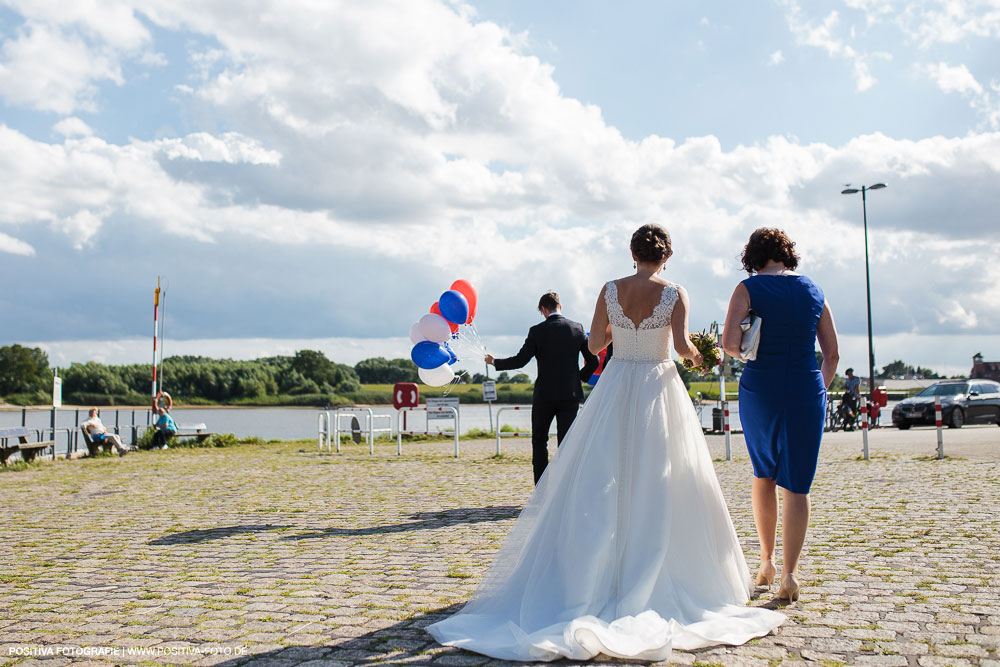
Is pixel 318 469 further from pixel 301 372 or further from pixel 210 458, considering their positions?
pixel 301 372

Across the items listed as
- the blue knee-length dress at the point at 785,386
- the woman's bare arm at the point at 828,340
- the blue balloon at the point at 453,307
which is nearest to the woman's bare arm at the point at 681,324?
the blue knee-length dress at the point at 785,386

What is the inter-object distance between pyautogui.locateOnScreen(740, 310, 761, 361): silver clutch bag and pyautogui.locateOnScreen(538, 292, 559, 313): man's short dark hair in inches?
155

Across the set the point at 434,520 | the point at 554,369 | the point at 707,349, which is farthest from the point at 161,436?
the point at 707,349

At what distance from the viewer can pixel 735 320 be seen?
513 cm

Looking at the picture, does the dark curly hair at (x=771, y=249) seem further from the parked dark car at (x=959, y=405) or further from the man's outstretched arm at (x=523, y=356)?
the parked dark car at (x=959, y=405)

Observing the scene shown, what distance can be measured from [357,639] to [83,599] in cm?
202

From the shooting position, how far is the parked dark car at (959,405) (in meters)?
28.0

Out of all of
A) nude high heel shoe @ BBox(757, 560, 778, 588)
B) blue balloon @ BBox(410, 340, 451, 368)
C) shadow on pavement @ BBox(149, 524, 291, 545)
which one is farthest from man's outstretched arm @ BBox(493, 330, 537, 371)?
nude high heel shoe @ BBox(757, 560, 778, 588)

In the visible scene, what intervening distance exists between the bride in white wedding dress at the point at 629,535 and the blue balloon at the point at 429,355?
4474 mm

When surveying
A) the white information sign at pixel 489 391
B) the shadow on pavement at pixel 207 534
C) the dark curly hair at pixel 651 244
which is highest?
the dark curly hair at pixel 651 244

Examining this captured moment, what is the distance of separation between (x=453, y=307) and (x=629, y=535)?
18.0ft

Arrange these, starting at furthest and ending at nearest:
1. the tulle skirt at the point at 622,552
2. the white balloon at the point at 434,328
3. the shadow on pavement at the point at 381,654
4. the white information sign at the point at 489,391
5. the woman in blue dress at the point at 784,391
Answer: the white information sign at the point at 489,391
the white balloon at the point at 434,328
the woman in blue dress at the point at 784,391
the tulle skirt at the point at 622,552
the shadow on pavement at the point at 381,654

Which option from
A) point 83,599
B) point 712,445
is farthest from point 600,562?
point 712,445

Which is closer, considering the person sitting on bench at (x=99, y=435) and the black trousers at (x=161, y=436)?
the person sitting on bench at (x=99, y=435)
